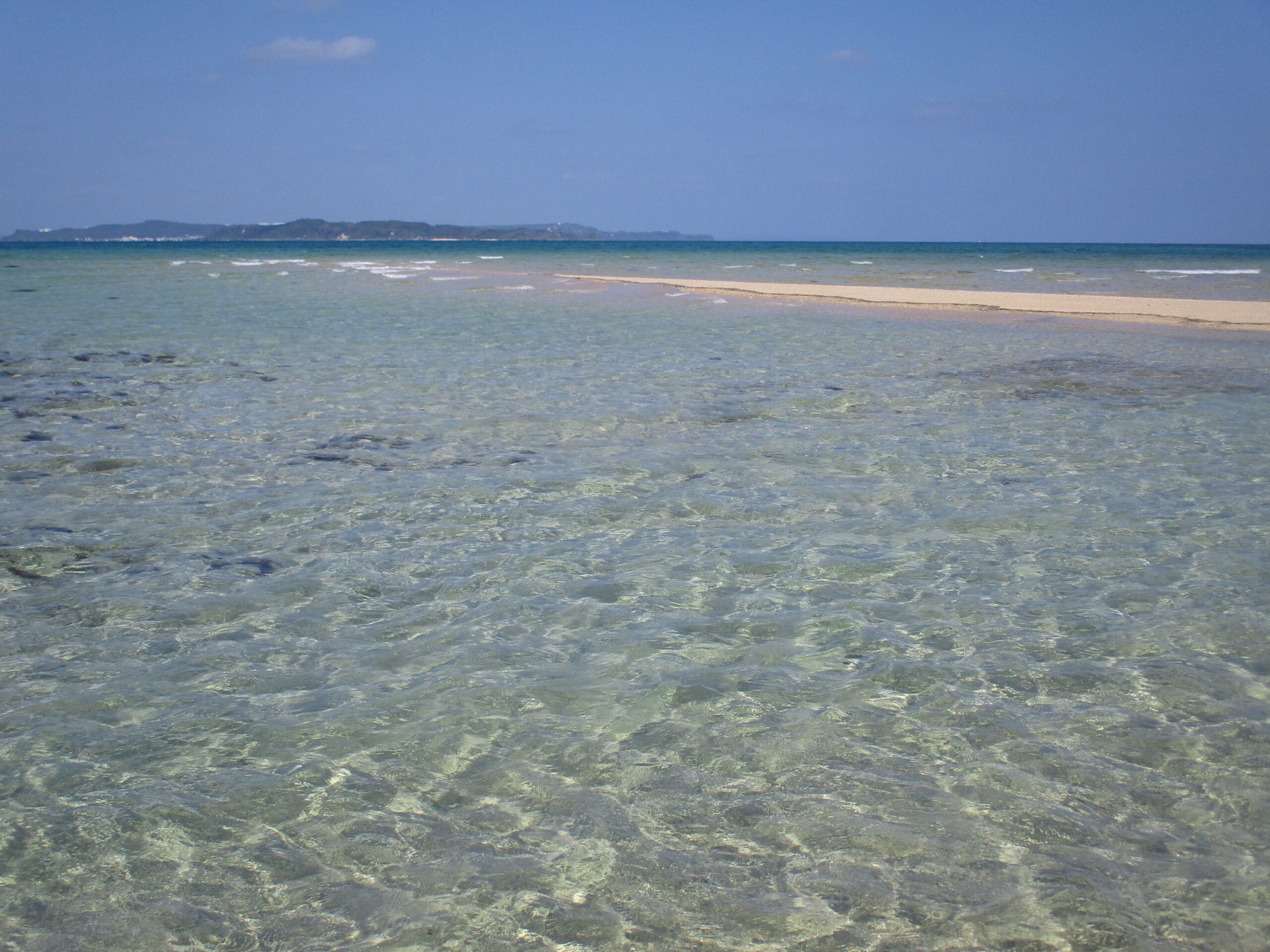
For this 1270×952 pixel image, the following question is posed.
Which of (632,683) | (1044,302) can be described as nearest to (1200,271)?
(1044,302)

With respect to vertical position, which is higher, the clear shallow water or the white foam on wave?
the white foam on wave

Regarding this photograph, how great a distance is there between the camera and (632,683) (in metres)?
3.93

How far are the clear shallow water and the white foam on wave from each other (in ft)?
142

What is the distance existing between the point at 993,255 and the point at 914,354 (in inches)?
2940

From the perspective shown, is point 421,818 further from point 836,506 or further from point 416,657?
point 836,506

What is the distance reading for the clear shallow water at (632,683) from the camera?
266 centimetres

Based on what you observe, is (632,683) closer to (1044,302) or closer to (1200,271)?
(1044,302)

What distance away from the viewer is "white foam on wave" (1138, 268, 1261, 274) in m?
45.1

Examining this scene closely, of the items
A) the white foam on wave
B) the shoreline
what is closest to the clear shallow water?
the shoreline

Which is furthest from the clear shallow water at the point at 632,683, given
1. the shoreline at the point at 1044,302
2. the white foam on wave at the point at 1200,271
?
the white foam on wave at the point at 1200,271

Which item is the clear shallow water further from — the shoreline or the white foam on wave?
the white foam on wave

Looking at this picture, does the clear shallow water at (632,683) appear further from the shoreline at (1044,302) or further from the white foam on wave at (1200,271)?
the white foam on wave at (1200,271)

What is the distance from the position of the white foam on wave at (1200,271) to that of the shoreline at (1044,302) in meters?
20.2

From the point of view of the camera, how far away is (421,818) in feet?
9.86
